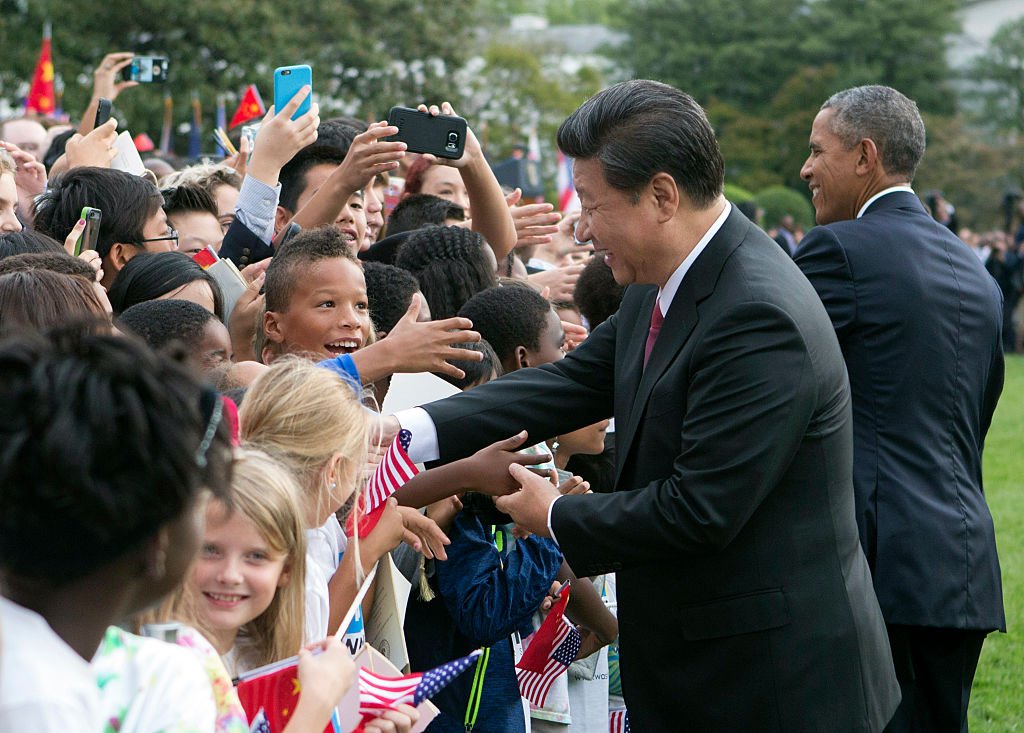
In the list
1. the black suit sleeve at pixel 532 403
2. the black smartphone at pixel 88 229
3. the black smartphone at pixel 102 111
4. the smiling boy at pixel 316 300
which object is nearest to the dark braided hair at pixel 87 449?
the black suit sleeve at pixel 532 403

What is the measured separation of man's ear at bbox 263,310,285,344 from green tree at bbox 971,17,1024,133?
45.2 meters

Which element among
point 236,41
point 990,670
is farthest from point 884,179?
point 236,41

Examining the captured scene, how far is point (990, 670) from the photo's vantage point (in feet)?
21.7

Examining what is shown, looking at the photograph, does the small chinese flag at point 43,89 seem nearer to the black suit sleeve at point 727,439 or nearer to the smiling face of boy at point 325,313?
the smiling face of boy at point 325,313

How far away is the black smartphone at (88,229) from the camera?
4.21 metres

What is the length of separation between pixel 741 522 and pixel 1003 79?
4771 centimetres

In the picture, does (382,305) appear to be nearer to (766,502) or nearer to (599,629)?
(599,629)

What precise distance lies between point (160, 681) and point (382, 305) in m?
2.76

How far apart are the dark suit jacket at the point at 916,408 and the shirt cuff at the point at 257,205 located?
1.92 meters

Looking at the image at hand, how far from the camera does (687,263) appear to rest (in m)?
3.16

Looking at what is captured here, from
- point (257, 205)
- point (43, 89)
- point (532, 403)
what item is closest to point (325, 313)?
point (532, 403)

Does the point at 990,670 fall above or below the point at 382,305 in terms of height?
below

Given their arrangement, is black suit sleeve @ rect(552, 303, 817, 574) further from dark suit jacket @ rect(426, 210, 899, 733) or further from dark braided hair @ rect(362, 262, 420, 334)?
dark braided hair @ rect(362, 262, 420, 334)

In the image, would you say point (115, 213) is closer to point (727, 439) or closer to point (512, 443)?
point (512, 443)
